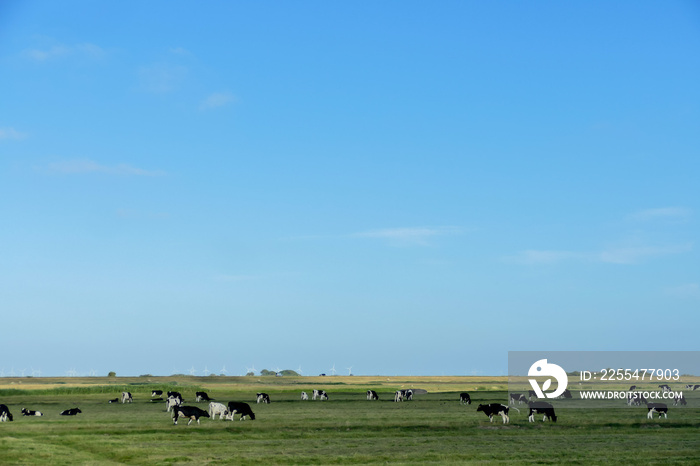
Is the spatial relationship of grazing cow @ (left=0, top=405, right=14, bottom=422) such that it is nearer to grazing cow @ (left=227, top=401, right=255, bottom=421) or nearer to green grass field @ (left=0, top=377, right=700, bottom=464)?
green grass field @ (left=0, top=377, right=700, bottom=464)

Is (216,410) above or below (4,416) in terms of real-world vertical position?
above

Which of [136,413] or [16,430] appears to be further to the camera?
[136,413]

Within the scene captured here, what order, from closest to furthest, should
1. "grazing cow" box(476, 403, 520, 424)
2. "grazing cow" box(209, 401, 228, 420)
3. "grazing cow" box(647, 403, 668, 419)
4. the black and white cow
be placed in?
"grazing cow" box(476, 403, 520, 424)
"grazing cow" box(209, 401, 228, 420)
"grazing cow" box(647, 403, 668, 419)
the black and white cow

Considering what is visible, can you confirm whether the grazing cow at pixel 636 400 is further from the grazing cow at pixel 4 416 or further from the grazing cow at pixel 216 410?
the grazing cow at pixel 4 416

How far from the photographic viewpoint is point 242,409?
46.7m

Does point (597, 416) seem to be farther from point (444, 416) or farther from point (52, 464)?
point (52, 464)

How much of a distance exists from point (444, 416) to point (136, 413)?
23278 millimetres

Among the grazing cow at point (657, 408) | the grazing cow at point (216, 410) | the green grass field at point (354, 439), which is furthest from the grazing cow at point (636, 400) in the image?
the grazing cow at point (216, 410)

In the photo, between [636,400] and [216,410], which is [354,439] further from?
[636,400]

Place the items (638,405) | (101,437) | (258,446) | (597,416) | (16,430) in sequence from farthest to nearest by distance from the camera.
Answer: (638,405) < (597,416) < (16,430) < (101,437) < (258,446)

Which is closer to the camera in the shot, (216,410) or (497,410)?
(497,410)

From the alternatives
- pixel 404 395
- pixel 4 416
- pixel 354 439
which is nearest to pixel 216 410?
pixel 354 439

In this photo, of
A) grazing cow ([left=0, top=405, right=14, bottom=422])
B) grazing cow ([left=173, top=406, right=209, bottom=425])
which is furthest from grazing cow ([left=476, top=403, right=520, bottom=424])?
grazing cow ([left=0, top=405, right=14, bottom=422])

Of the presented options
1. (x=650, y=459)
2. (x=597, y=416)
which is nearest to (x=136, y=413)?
(x=597, y=416)
